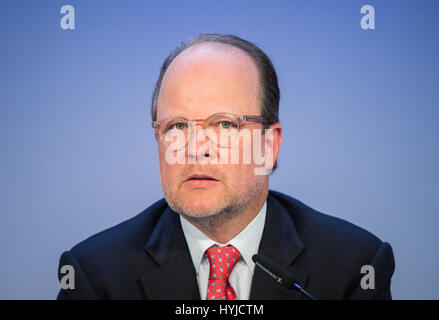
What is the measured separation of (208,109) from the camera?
176 centimetres

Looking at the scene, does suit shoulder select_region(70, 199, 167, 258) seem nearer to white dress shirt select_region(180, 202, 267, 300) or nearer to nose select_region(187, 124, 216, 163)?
white dress shirt select_region(180, 202, 267, 300)

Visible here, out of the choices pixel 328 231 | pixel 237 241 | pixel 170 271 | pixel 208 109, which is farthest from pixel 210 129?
pixel 328 231

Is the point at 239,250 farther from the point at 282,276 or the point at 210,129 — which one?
the point at 210,129

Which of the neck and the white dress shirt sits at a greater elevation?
the neck

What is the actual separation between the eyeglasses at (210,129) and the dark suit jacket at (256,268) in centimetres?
41

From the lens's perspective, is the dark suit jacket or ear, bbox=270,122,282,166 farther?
ear, bbox=270,122,282,166

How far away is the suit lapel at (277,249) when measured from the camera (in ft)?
5.86

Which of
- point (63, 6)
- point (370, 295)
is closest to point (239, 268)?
point (370, 295)

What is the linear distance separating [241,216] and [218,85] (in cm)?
55

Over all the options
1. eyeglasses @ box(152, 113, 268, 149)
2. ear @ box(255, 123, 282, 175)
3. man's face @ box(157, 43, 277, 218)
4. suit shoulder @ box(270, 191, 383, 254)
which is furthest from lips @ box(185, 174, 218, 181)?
suit shoulder @ box(270, 191, 383, 254)

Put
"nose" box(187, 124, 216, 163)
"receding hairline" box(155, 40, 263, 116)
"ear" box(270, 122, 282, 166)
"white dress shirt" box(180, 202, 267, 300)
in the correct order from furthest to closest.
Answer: "ear" box(270, 122, 282, 166) < "receding hairline" box(155, 40, 263, 116) < "white dress shirt" box(180, 202, 267, 300) < "nose" box(187, 124, 216, 163)

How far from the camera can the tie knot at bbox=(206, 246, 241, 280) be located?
1.83m

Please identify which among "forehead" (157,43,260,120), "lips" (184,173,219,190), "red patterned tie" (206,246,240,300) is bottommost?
"red patterned tie" (206,246,240,300)
